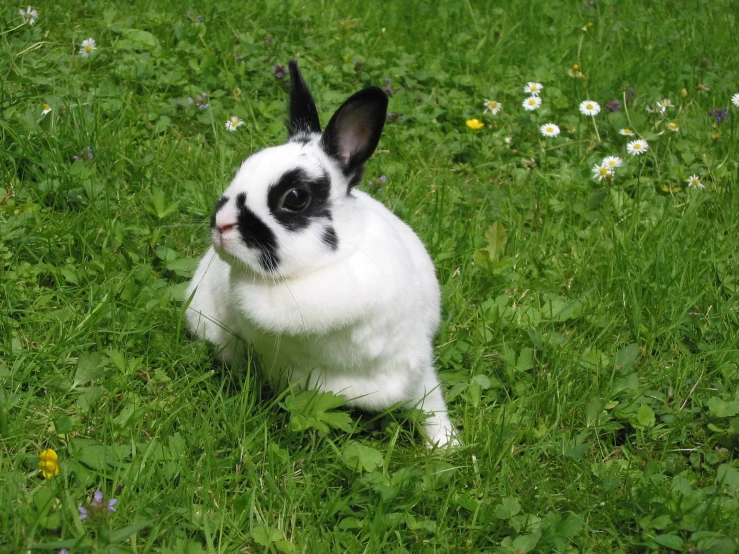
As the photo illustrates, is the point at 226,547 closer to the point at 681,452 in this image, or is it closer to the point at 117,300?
the point at 117,300

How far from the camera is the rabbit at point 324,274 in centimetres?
264

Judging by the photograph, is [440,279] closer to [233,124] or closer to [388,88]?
[233,124]

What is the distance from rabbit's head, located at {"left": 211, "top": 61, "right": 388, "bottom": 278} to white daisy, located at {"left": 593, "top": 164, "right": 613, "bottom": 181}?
6.27 ft

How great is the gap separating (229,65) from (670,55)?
3010 millimetres

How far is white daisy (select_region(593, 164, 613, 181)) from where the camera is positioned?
4.35 m

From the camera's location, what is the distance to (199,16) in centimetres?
520

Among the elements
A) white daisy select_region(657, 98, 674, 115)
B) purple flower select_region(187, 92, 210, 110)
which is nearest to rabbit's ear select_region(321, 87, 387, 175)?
purple flower select_region(187, 92, 210, 110)

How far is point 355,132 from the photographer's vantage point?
2889 millimetres

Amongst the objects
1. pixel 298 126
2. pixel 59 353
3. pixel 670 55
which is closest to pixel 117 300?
pixel 59 353

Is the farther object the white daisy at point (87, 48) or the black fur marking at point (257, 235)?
the white daisy at point (87, 48)

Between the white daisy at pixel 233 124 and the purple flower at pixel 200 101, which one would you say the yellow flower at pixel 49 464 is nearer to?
the white daisy at pixel 233 124

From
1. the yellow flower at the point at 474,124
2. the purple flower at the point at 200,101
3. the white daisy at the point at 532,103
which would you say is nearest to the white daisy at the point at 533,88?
the white daisy at the point at 532,103

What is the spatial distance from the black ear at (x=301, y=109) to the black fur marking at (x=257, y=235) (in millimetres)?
557

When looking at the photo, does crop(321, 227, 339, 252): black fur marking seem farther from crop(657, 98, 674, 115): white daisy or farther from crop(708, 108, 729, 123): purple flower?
crop(708, 108, 729, 123): purple flower
